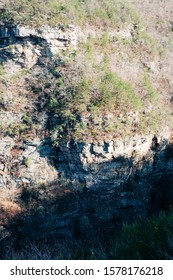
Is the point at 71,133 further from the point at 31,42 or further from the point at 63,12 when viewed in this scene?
the point at 63,12

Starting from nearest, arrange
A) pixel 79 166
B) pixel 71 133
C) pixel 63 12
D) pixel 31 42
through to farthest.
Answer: pixel 71 133, pixel 79 166, pixel 31 42, pixel 63 12

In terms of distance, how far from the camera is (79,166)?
16406 mm

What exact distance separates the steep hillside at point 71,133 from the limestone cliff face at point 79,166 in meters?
0.05

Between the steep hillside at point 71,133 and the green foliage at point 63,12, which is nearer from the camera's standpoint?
the steep hillside at point 71,133

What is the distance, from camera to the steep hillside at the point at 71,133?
16000 millimetres

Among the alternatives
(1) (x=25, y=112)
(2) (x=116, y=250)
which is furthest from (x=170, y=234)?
(1) (x=25, y=112)

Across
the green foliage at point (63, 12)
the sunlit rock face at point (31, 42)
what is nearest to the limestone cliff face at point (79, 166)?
the sunlit rock face at point (31, 42)

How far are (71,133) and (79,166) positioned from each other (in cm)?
176

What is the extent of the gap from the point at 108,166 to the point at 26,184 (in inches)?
169

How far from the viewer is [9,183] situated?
52.6ft

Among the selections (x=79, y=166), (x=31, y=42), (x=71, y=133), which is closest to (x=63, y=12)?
(x=31, y=42)

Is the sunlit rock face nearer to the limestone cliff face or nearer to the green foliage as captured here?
the limestone cliff face

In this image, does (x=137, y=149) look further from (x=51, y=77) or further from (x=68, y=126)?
(x=51, y=77)

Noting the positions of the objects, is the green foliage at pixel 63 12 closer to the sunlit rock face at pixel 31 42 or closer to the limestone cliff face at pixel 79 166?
the sunlit rock face at pixel 31 42
